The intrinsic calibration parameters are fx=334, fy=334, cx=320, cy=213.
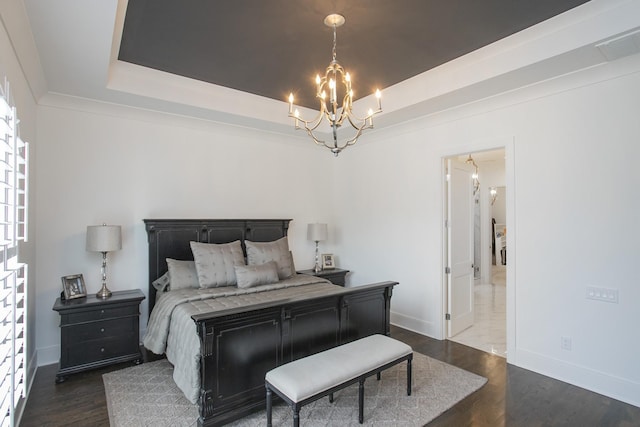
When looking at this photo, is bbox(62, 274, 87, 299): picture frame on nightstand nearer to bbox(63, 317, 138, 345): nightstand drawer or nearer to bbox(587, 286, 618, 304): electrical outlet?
bbox(63, 317, 138, 345): nightstand drawer

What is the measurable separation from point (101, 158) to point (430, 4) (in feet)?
12.0

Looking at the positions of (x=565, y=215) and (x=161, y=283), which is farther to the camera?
(x=161, y=283)

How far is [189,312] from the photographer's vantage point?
2881 millimetres

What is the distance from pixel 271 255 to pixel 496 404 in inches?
109

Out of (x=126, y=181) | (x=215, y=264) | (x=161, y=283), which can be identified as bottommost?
(x=161, y=283)

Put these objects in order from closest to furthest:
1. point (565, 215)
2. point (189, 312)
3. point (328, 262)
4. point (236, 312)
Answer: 1. point (236, 312)
2. point (189, 312)
3. point (565, 215)
4. point (328, 262)

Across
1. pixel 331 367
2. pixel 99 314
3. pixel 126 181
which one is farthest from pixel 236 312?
pixel 126 181

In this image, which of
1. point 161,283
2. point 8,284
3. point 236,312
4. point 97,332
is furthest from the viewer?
point 161,283

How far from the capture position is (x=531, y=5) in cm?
249

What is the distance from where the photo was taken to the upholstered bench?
7.11 ft

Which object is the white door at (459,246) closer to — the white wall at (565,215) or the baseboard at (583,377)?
the white wall at (565,215)

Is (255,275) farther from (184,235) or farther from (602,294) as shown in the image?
(602,294)

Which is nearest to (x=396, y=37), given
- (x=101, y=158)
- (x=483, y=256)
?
(x=101, y=158)

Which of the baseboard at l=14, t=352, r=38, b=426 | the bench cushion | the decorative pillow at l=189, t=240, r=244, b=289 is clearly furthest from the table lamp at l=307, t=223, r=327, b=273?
the baseboard at l=14, t=352, r=38, b=426
